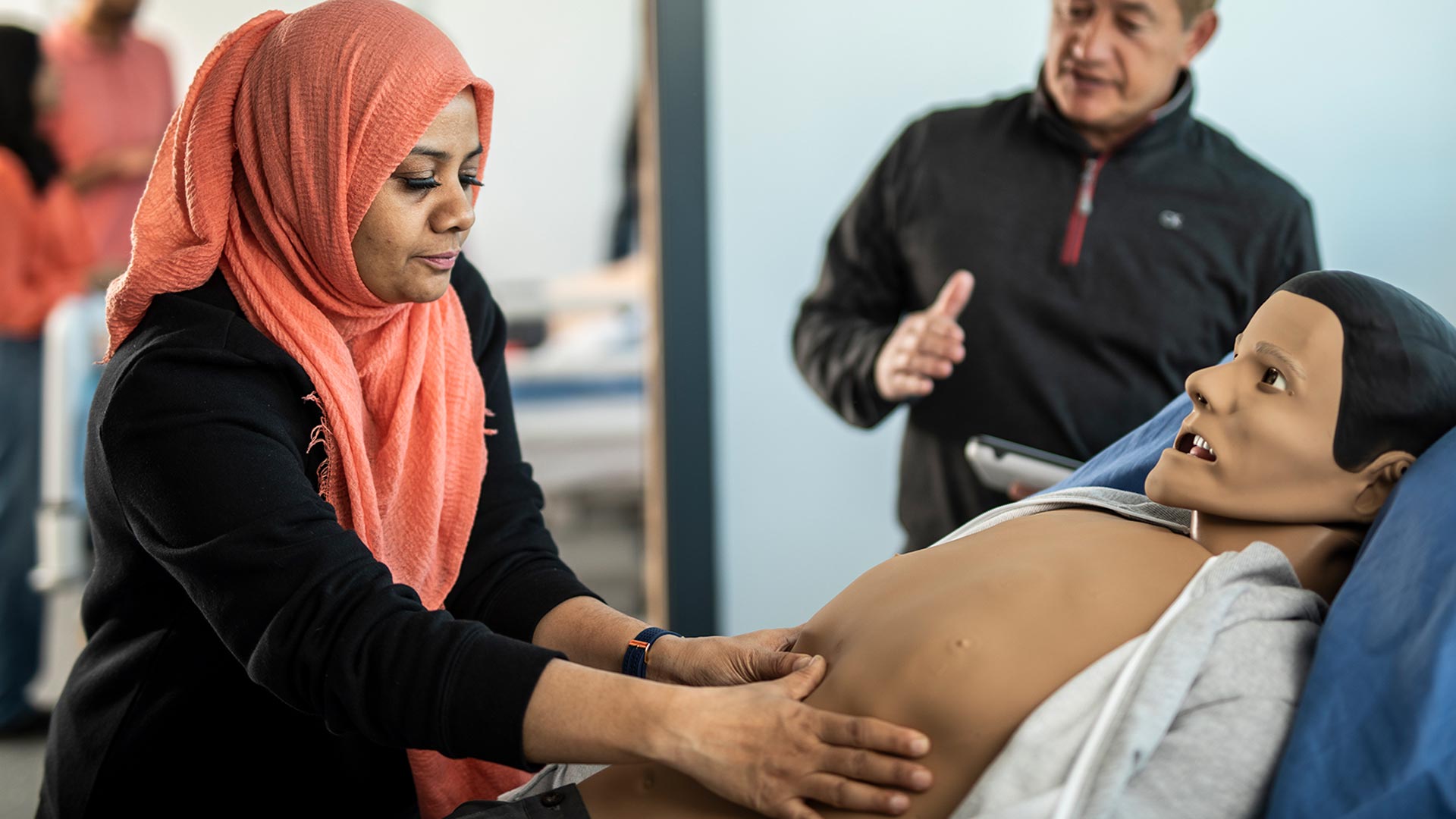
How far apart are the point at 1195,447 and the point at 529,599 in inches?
28.5

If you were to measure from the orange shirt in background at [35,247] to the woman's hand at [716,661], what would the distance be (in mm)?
2423

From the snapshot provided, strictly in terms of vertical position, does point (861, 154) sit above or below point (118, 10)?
below

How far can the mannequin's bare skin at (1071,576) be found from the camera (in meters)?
1.05

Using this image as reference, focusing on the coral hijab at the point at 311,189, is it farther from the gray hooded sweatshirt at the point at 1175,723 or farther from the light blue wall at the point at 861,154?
the light blue wall at the point at 861,154

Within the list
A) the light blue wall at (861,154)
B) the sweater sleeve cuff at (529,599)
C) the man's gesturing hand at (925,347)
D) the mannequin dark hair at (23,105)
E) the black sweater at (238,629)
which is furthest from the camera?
the mannequin dark hair at (23,105)

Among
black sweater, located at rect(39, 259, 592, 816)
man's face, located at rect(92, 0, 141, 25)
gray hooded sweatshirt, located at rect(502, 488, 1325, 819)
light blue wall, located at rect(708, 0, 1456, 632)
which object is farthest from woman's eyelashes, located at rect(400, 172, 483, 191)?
man's face, located at rect(92, 0, 141, 25)

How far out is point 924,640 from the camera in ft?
3.59

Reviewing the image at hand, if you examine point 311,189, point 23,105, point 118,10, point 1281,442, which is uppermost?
point 118,10

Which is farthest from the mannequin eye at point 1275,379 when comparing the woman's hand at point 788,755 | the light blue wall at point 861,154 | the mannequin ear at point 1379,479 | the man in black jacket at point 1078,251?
the light blue wall at point 861,154

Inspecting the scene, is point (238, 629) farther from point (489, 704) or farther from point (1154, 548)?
point (1154, 548)

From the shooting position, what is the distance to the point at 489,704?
999 mm

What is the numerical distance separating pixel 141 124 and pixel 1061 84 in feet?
7.54

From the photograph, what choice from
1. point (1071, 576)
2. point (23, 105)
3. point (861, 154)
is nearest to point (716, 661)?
point (1071, 576)

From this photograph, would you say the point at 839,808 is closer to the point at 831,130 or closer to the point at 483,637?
the point at 483,637
